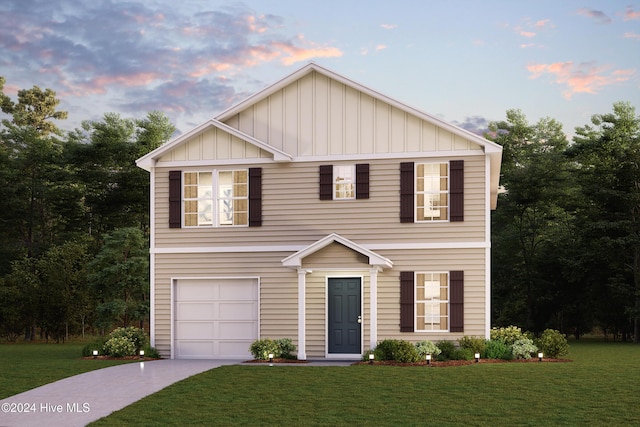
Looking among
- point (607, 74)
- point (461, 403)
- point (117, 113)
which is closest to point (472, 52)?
point (607, 74)

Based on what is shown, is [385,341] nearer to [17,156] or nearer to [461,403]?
[461,403]

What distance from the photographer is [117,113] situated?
42.8m

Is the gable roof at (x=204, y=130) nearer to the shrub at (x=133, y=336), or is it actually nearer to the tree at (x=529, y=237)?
the shrub at (x=133, y=336)

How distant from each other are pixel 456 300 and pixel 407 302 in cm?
123

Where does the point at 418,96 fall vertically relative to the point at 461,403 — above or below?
above

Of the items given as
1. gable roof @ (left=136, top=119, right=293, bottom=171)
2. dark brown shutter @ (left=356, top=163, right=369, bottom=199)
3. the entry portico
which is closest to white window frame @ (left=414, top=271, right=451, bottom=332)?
the entry portico

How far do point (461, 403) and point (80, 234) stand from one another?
107ft

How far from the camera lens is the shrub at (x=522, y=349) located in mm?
19188

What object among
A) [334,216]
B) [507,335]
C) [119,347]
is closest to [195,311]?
[119,347]

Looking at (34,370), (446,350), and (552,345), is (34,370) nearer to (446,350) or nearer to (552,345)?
(446,350)

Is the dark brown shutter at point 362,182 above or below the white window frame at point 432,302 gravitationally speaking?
above

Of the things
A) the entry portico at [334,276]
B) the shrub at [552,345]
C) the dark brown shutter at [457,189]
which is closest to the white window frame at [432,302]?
the entry portico at [334,276]

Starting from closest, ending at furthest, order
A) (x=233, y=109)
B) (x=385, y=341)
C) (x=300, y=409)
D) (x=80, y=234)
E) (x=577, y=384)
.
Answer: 1. (x=300, y=409)
2. (x=577, y=384)
3. (x=385, y=341)
4. (x=233, y=109)
5. (x=80, y=234)

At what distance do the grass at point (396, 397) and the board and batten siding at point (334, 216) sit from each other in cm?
415
